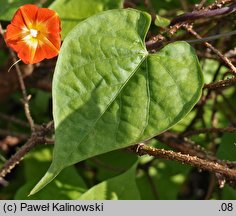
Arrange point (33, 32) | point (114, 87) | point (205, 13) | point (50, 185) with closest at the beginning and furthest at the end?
point (114, 87)
point (205, 13)
point (33, 32)
point (50, 185)

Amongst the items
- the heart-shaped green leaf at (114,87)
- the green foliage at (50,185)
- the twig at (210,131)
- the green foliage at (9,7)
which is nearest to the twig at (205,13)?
the heart-shaped green leaf at (114,87)

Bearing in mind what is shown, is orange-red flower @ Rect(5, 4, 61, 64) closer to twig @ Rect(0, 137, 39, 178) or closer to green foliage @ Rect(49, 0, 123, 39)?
green foliage @ Rect(49, 0, 123, 39)

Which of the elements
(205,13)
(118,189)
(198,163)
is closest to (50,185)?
(118,189)

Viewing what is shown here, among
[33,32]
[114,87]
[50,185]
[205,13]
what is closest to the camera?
[114,87]

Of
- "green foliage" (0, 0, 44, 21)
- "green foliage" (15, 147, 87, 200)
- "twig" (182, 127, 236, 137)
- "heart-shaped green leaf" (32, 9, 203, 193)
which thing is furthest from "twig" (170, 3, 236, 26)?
"green foliage" (15, 147, 87, 200)

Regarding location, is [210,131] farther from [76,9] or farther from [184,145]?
[76,9]

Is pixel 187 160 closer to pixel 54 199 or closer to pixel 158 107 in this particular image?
pixel 158 107

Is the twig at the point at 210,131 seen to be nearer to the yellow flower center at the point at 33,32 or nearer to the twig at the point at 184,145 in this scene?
the twig at the point at 184,145

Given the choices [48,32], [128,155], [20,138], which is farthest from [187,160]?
[20,138]
